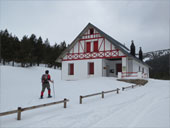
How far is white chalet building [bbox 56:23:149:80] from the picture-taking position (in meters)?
17.4

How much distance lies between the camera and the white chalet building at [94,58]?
56.9 ft

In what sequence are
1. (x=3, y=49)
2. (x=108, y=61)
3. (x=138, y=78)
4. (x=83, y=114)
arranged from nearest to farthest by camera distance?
1. (x=83, y=114)
2. (x=138, y=78)
3. (x=108, y=61)
4. (x=3, y=49)

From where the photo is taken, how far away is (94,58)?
60.8 ft

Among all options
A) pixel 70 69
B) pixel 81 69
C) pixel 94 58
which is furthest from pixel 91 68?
pixel 70 69

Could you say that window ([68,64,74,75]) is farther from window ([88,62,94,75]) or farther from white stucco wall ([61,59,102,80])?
window ([88,62,94,75])

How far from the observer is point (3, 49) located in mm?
31703

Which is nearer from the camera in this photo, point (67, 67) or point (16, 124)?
point (16, 124)

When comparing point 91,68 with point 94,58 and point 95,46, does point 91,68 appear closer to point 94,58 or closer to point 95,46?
point 94,58

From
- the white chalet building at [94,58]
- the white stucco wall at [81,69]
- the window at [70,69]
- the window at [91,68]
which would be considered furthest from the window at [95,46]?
the window at [70,69]

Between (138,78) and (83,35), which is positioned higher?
(83,35)

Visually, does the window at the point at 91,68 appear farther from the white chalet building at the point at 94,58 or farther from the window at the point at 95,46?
the window at the point at 95,46

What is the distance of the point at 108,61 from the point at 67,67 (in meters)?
6.59

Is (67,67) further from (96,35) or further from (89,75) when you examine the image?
(96,35)

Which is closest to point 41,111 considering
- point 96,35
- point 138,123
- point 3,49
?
point 138,123
